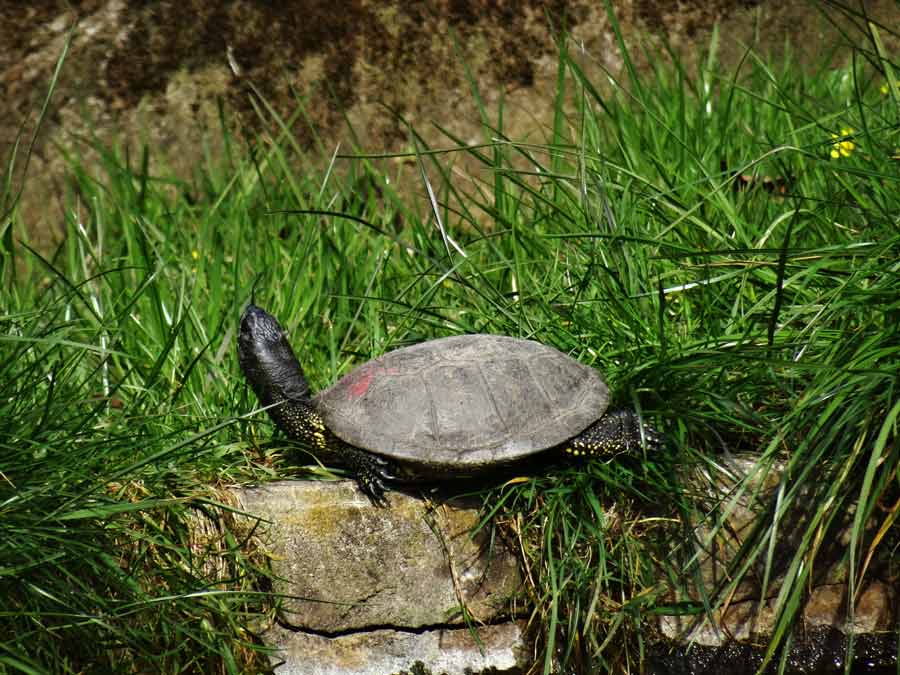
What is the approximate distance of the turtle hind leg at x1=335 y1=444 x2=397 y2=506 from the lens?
2.67 metres

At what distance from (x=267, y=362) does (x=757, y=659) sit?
1609 millimetres

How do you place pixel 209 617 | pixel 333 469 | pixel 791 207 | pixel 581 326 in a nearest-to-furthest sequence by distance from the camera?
pixel 209 617 < pixel 333 469 < pixel 581 326 < pixel 791 207

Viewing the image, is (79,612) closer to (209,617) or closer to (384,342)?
(209,617)

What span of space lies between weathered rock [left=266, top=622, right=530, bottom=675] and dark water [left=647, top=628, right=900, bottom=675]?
0.39 meters

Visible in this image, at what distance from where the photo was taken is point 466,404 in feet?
8.73

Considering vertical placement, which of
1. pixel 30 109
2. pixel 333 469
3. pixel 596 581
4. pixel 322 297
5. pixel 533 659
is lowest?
pixel 533 659

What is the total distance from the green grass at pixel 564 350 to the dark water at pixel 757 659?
8 centimetres

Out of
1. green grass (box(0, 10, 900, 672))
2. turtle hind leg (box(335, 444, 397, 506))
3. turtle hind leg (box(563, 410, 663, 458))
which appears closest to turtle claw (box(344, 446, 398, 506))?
turtle hind leg (box(335, 444, 397, 506))

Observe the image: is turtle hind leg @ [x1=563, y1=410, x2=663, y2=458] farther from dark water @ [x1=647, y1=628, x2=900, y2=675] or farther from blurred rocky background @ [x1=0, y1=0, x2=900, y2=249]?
blurred rocky background @ [x1=0, y1=0, x2=900, y2=249]

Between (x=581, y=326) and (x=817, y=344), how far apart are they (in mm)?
697

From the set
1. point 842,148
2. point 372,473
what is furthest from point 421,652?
point 842,148

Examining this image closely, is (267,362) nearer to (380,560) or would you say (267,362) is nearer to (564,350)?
(380,560)

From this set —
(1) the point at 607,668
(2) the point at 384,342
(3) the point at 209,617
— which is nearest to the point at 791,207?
(2) the point at 384,342

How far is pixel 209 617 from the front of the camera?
99.7 inches
